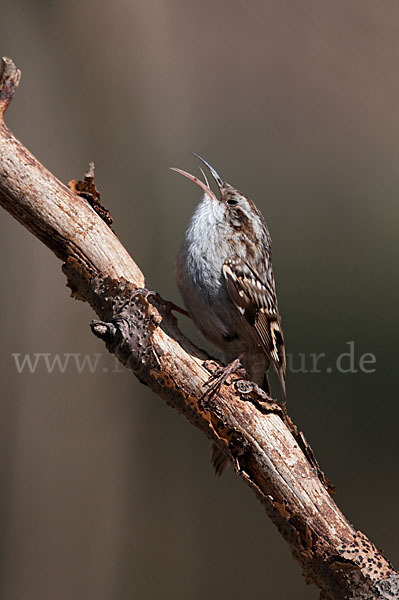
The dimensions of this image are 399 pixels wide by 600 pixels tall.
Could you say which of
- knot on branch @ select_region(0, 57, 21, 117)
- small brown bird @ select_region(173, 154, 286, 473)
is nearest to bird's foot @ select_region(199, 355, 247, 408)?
small brown bird @ select_region(173, 154, 286, 473)

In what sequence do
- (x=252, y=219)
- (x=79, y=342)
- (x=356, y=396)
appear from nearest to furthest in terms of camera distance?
(x=252, y=219)
(x=356, y=396)
(x=79, y=342)

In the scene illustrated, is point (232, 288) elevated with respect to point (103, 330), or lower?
elevated

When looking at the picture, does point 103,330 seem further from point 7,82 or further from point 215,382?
point 7,82

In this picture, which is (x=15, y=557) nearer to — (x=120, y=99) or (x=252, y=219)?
(x=252, y=219)

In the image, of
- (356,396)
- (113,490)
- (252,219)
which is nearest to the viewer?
(252,219)

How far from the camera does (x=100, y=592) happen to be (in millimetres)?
2453

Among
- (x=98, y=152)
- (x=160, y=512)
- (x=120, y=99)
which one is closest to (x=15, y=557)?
(x=160, y=512)

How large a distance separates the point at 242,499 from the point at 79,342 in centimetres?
100

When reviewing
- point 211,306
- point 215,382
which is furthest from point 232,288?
point 215,382

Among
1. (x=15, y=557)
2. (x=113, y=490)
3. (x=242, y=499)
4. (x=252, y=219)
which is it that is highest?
(x=252, y=219)

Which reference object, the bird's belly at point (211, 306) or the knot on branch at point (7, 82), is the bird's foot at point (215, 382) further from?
the knot on branch at point (7, 82)

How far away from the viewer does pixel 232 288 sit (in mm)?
1229

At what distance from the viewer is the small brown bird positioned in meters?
1.24

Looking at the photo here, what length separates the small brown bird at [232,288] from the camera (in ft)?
4.06
